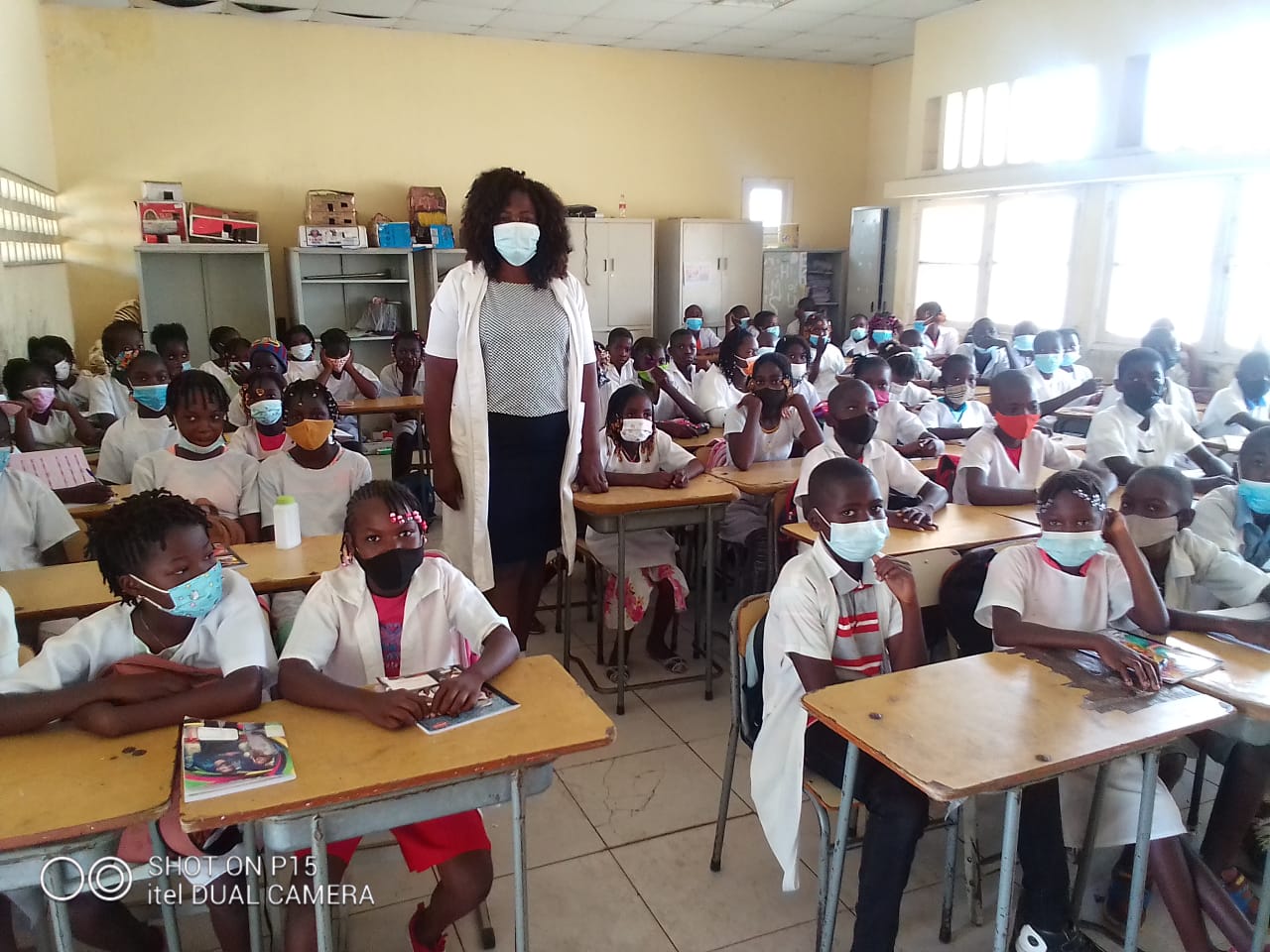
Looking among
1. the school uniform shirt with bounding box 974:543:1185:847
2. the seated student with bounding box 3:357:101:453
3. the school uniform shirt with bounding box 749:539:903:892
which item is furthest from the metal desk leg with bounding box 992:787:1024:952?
the seated student with bounding box 3:357:101:453

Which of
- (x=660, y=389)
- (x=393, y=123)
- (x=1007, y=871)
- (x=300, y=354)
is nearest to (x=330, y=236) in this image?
(x=393, y=123)

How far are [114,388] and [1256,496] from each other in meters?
5.42

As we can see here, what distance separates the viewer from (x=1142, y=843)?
1.82 m

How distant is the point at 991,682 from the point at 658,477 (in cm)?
177

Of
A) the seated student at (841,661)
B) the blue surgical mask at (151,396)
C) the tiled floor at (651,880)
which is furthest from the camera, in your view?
the blue surgical mask at (151,396)

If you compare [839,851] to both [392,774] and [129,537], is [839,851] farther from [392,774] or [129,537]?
[129,537]

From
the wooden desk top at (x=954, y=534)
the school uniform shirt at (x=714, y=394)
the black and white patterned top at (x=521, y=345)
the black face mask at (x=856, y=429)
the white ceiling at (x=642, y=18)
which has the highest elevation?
the white ceiling at (x=642, y=18)

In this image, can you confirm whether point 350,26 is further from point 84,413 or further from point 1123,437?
point 1123,437

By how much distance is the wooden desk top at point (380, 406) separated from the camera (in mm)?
5480

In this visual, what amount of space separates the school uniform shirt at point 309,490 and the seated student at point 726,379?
2.67 m

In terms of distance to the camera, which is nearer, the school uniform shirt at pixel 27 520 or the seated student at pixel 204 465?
the school uniform shirt at pixel 27 520

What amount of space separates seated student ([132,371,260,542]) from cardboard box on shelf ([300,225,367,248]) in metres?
4.88

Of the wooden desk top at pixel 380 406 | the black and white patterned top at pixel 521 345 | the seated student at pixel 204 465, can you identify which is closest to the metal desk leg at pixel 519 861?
the black and white patterned top at pixel 521 345

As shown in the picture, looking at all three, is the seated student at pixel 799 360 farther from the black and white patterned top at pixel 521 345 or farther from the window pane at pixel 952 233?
the window pane at pixel 952 233
